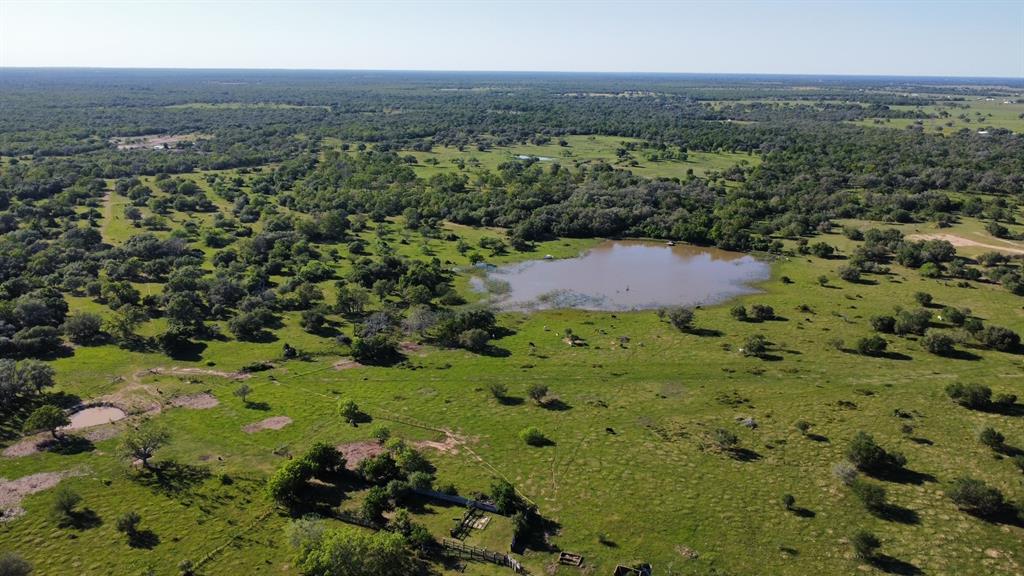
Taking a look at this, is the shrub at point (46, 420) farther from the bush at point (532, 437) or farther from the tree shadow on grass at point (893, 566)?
the tree shadow on grass at point (893, 566)

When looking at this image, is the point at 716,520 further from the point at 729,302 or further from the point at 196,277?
the point at 196,277

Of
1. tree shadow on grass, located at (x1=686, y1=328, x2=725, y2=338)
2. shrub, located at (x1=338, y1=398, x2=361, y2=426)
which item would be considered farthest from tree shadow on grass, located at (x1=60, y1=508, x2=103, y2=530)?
tree shadow on grass, located at (x1=686, y1=328, x2=725, y2=338)

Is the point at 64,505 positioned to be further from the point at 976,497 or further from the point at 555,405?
the point at 976,497

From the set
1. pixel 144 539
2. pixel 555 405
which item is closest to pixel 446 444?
pixel 555 405

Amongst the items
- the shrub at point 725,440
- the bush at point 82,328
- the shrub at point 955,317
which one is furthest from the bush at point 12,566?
the shrub at point 955,317

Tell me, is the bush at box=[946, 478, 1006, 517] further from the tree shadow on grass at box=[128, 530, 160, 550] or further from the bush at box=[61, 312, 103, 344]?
the bush at box=[61, 312, 103, 344]

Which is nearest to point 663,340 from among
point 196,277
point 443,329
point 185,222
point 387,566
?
point 443,329
